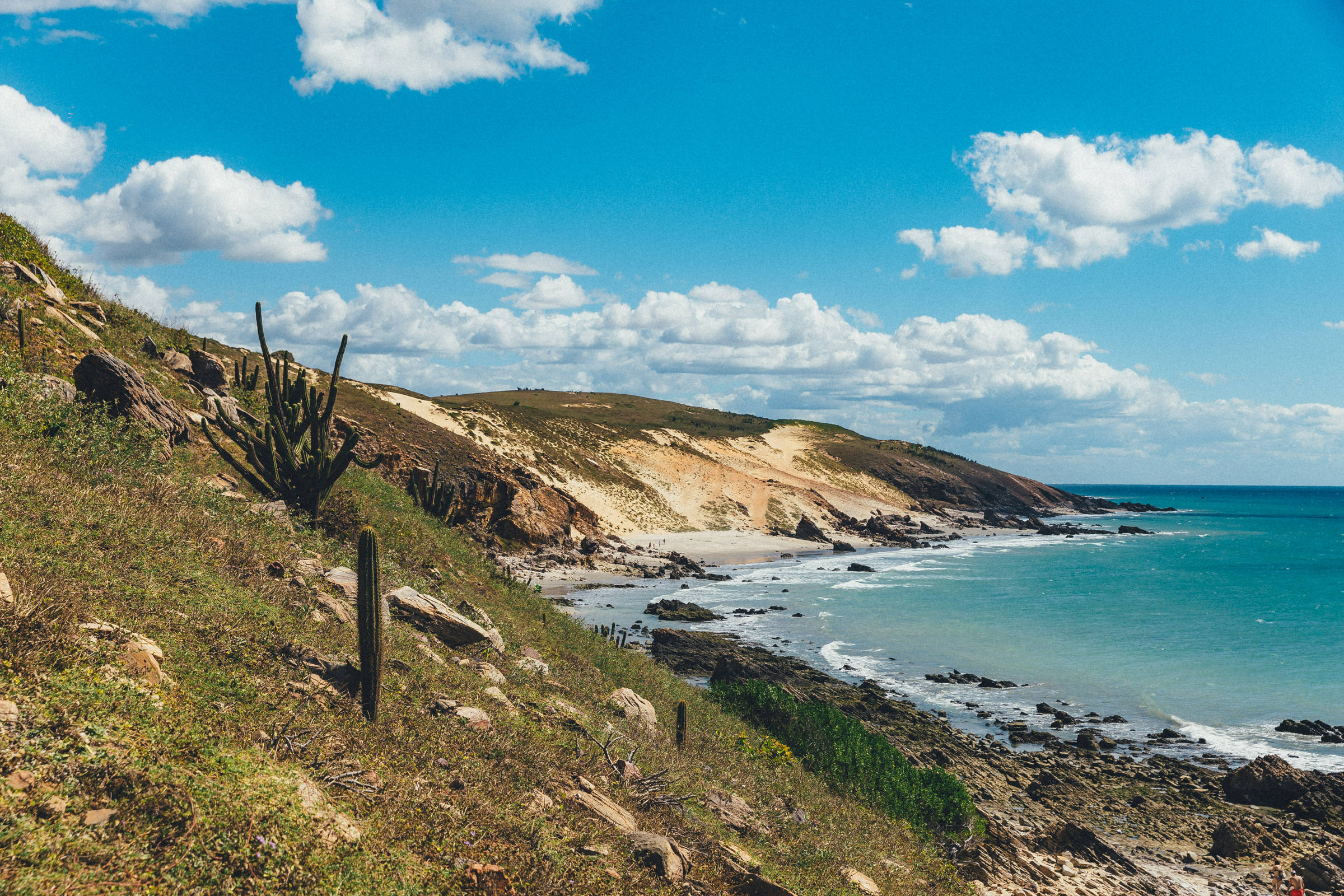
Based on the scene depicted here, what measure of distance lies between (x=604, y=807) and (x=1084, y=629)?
38917 mm

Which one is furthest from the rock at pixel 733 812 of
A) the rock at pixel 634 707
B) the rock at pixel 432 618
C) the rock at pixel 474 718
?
the rock at pixel 432 618

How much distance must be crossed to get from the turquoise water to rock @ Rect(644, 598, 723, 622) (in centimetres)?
96

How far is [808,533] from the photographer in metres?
77.4

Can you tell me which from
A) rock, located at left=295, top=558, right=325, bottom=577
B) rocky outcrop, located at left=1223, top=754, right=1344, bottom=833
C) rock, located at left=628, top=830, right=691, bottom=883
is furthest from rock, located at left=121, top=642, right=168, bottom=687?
rocky outcrop, located at left=1223, top=754, right=1344, bottom=833

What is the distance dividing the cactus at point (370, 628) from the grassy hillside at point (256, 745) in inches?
8.7

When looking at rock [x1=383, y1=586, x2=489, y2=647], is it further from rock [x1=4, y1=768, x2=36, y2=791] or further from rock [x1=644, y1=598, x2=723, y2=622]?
rock [x1=644, y1=598, x2=723, y2=622]

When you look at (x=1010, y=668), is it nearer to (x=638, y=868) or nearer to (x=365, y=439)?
(x=638, y=868)

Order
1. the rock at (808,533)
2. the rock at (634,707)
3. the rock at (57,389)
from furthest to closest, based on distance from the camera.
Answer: the rock at (808,533) < the rock at (634,707) < the rock at (57,389)

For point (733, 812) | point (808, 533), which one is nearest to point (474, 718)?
point (733, 812)

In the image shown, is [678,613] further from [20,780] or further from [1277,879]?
[20,780]

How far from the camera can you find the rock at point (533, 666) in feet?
42.9

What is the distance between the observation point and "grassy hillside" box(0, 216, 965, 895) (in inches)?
173

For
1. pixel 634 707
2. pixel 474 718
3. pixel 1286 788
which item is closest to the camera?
pixel 474 718

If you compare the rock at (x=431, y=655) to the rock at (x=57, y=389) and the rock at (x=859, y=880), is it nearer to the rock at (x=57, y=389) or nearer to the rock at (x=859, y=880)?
the rock at (x=859, y=880)
